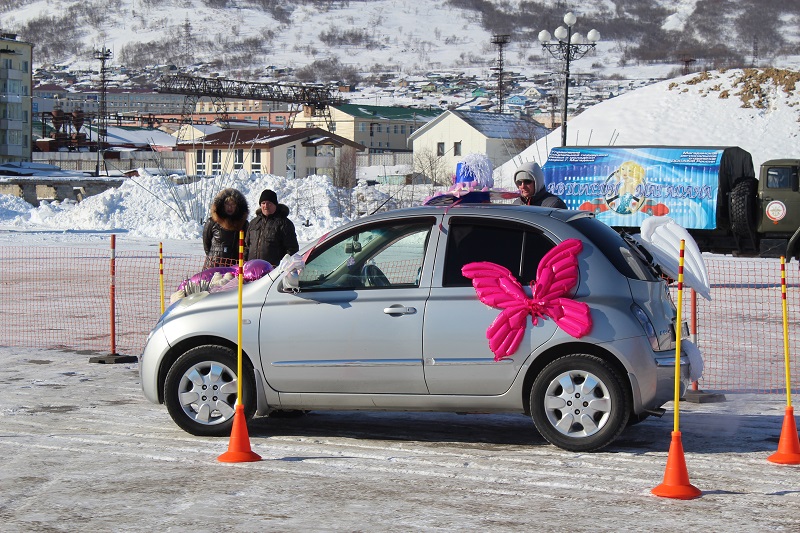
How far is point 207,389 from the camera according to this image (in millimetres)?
8430

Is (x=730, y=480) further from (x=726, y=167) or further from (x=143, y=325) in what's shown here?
(x=726, y=167)

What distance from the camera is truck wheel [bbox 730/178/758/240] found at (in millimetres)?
27594

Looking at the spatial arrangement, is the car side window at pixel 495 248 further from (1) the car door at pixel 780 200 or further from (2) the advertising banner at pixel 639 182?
(2) the advertising banner at pixel 639 182

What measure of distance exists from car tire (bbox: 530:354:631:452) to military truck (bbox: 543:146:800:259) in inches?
793

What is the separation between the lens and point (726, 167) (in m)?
30.2

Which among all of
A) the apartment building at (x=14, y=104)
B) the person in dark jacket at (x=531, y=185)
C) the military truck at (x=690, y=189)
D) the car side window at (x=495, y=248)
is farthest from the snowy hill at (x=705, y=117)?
the apartment building at (x=14, y=104)

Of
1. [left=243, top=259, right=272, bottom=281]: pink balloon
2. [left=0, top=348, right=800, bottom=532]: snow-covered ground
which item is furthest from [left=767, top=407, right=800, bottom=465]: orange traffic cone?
[left=243, top=259, right=272, bottom=281]: pink balloon

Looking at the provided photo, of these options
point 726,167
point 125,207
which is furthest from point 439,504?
point 125,207

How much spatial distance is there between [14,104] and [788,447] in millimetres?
112439

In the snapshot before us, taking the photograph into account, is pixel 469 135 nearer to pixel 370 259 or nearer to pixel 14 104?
pixel 14 104

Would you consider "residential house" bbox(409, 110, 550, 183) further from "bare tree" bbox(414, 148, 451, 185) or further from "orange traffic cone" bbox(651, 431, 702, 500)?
"orange traffic cone" bbox(651, 431, 702, 500)

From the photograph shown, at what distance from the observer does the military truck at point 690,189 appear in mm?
26797

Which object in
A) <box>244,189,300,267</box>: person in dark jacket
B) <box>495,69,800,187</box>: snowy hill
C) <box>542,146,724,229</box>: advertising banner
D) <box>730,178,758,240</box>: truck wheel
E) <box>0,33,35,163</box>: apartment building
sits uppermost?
<box>0,33,35,163</box>: apartment building

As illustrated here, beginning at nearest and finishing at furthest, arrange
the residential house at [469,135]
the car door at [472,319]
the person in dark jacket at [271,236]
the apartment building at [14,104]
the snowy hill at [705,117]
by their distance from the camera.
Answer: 1. the car door at [472,319]
2. the person in dark jacket at [271,236]
3. the snowy hill at [705,117]
4. the residential house at [469,135]
5. the apartment building at [14,104]
